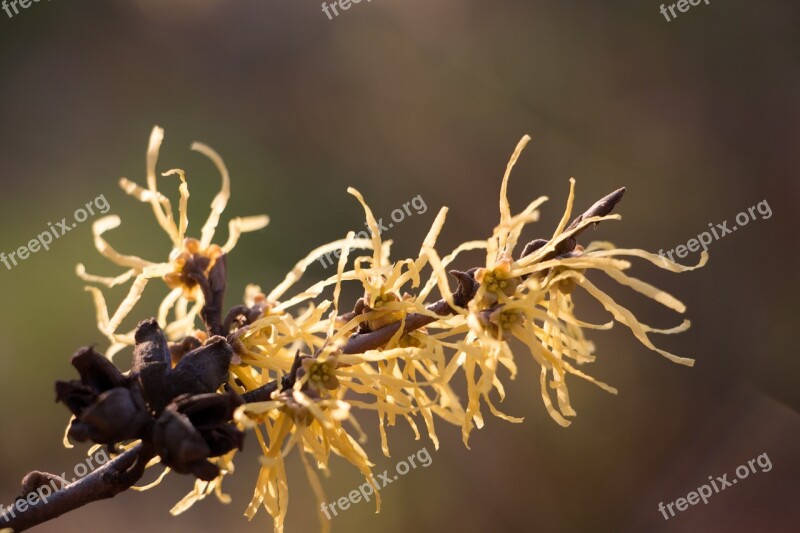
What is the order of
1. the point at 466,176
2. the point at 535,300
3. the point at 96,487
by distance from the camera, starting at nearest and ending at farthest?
the point at 96,487 → the point at 535,300 → the point at 466,176

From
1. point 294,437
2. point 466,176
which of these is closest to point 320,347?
point 294,437

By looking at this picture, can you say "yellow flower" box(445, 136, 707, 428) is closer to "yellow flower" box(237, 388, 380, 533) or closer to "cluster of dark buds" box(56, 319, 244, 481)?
"yellow flower" box(237, 388, 380, 533)

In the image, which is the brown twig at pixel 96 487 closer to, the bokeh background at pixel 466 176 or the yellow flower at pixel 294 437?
the yellow flower at pixel 294 437

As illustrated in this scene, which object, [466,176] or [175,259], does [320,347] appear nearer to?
[175,259]

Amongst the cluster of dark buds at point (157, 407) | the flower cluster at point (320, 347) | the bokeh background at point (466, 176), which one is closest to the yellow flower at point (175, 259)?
the flower cluster at point (320, 347)

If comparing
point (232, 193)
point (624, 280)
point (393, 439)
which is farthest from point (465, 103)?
point (624, 280)

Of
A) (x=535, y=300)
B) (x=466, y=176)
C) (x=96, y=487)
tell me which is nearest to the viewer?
(x=96, y=487)
